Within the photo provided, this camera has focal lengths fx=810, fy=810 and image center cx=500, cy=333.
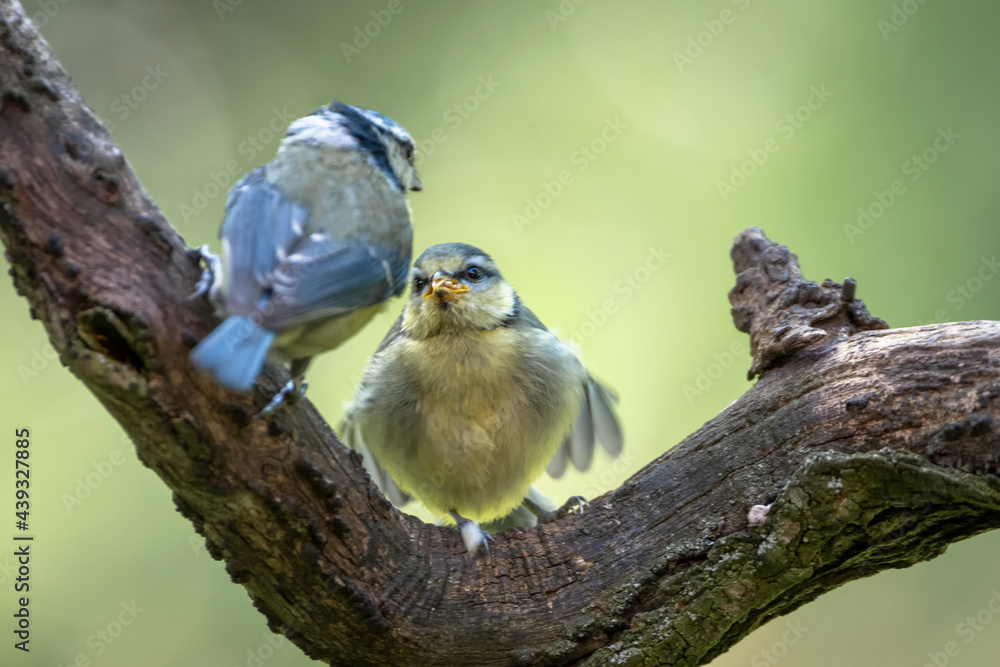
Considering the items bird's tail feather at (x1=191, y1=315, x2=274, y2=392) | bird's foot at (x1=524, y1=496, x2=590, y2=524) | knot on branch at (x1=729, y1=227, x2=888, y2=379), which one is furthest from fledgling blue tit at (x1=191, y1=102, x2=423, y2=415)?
knot on branch at (x1=729, y1=227, x2=888, y2=379)

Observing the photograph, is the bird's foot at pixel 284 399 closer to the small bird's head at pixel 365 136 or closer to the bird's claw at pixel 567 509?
the small bird's head at pixel 365 136

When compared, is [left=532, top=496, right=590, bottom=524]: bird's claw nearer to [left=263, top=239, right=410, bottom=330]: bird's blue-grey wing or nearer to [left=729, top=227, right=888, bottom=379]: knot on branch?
[left=729, top=227, right=888, bottom=379]: knot on branch

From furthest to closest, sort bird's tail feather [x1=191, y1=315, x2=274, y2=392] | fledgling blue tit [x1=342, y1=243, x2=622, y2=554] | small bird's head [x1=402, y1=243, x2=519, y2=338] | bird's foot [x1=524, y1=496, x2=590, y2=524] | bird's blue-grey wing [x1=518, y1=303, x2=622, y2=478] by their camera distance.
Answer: bird's blue-grey wing [x1=518, y1=303, x2=622, y2=478] → small bird's head [x1=402, y1=243, x2=519, y2=338] → fledgling blue tit [x1=342, y1=243, x2=622, y2=554] → bird's foot [x1=524, y1=496, x2=590, y2=524] → bird's tail feather [x1=191, y1=315, x2=274, y2=392]

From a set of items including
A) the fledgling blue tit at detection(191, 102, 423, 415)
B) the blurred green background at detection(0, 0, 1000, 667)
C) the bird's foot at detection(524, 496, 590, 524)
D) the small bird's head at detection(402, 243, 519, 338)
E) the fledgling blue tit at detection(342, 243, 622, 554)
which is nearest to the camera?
the fledgling blue tit at detection(191, 102, 423, 415)

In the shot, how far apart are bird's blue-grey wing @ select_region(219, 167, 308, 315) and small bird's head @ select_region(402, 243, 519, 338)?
874mm

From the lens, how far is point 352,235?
1.91 m

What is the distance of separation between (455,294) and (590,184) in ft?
6.57

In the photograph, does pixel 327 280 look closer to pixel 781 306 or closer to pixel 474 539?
pixel 474 539

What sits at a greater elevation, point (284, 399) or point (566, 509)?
point (284, 399)

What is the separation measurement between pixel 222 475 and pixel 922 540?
1.56 m

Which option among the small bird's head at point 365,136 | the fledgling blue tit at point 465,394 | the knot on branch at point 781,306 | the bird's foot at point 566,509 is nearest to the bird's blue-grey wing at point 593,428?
the fledgling blue tit at point 465,394

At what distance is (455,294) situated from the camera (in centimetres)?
271

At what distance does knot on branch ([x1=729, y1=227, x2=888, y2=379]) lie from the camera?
217cm

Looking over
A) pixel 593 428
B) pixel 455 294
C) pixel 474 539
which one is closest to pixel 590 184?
pixel 593 428
